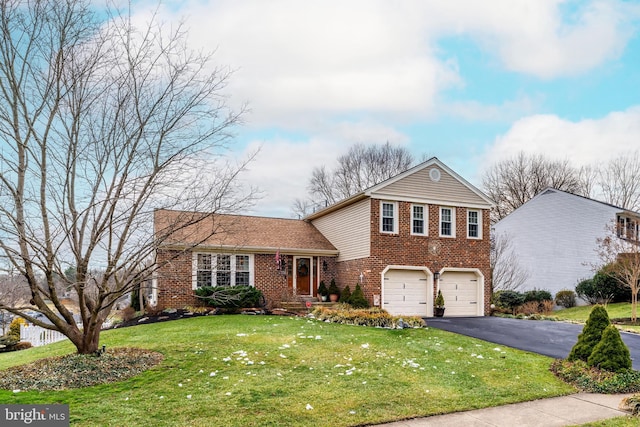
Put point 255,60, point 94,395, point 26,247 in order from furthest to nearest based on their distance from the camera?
point 255,60 < point 26,247 < point 94,395

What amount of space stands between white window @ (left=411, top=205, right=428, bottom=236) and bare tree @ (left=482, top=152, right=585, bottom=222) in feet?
75.5

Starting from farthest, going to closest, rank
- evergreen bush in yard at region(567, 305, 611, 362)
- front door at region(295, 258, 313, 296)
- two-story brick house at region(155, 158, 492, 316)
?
front door at region(295, 258, 313, 296) → two-story brick house at region(155, 158, 492, 316) → evergreen bush in yard at region(567, 305, 611, 362)

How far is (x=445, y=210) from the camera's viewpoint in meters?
20.7

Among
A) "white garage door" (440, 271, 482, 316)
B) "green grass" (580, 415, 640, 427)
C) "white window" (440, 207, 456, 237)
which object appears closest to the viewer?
"green grass" (580, 415, 640, 427)

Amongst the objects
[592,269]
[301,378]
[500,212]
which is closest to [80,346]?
[301,378]

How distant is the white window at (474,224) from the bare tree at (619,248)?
23.5 ft

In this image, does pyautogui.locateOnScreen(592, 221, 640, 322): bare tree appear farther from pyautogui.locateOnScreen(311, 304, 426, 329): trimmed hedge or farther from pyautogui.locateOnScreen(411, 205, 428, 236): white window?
pyautogui.locateOnScreen(311, 304, 426, 329): trimmed hedge

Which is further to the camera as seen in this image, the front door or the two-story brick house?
the front door

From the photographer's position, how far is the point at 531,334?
14383 mm

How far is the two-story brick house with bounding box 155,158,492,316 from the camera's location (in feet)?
62.9

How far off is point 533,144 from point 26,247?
4076 centimetres

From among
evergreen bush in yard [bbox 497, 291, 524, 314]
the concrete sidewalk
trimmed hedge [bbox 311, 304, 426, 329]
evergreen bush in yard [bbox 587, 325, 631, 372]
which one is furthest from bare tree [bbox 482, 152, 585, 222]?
the concrete sidewalk

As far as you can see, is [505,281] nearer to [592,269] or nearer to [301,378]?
[592,269]

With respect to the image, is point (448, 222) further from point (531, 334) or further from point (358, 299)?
point (531, 334)
